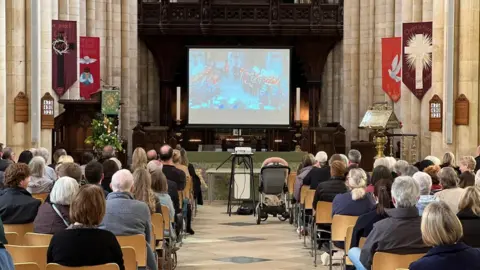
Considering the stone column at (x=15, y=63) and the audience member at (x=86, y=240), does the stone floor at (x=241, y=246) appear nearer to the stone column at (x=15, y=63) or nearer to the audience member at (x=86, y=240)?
the stone column at (x=15, y=63)

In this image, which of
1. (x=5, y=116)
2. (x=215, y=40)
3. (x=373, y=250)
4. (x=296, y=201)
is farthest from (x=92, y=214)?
(x=215, y=40)

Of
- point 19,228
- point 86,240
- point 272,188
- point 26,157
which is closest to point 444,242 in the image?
point 86,240

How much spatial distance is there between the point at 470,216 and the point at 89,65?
1877cm

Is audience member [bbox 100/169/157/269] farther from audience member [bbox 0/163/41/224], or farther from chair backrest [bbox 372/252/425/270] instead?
chair backrest [bbox 372/252/425/270]

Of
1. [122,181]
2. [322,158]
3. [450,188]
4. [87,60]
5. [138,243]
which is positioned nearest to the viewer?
[138,243]

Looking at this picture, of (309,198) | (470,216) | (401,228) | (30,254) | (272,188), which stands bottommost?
(272,188)

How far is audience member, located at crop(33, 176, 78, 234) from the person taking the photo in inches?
340

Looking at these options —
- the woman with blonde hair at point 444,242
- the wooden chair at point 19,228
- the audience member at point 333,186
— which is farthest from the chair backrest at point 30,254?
the audience member at point 333,186

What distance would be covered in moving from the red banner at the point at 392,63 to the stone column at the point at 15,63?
10.1 m

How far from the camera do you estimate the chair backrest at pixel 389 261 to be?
24.6ft

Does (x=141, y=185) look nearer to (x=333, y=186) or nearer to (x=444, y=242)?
(x=333, y=186)

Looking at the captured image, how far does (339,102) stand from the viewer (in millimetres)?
37250

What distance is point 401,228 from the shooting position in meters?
8.01

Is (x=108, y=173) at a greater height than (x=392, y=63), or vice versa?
(x=392, y=63)
